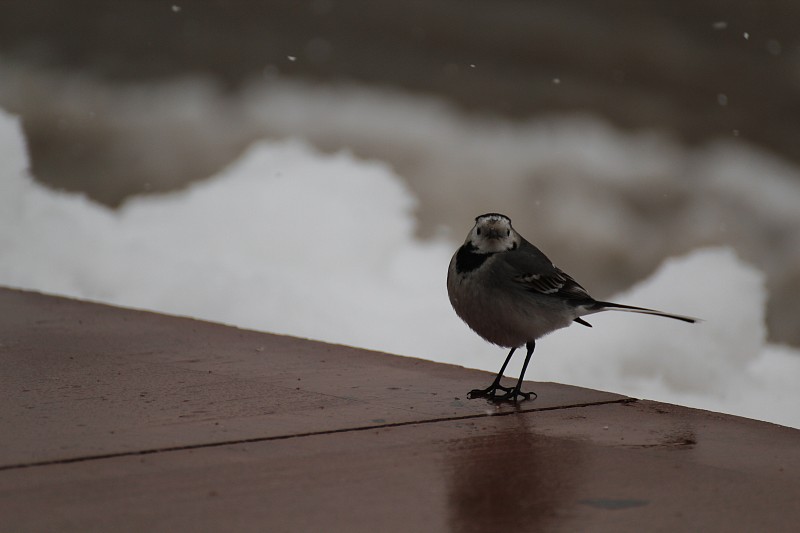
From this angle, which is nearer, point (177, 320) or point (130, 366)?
point (130, 366)

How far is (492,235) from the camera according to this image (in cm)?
429

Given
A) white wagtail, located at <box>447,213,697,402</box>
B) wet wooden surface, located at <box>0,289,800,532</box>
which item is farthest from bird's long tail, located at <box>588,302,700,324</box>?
wet wooden surface, located at <box>0,289,800,532</box>

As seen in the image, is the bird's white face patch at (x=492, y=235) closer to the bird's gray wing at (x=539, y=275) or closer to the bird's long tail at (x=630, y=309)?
the bird's gray wing at (x=539, y=275)

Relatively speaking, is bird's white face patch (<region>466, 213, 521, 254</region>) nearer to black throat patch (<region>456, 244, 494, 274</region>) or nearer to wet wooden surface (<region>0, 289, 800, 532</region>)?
black throat patch (<region>456, 244, 494, 274</region>)

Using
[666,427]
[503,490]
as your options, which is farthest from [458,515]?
[666,427]

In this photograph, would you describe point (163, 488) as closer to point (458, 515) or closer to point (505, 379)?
point (458, 515)

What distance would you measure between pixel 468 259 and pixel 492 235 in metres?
0.13

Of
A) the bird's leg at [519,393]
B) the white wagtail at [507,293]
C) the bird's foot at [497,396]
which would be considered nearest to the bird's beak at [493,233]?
the white wagtail at [507,293]

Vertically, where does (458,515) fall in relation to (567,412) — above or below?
below

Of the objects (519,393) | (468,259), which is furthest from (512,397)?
(468,259)

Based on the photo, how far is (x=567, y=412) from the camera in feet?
13.4

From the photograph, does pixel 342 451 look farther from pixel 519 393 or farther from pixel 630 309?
pixel 630 309

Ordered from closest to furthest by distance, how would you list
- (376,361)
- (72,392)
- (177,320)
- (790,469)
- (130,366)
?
(790,469) < (72,392) < (130,366) < (376,361) < (177,320)

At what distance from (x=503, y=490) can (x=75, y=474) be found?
113 cm
